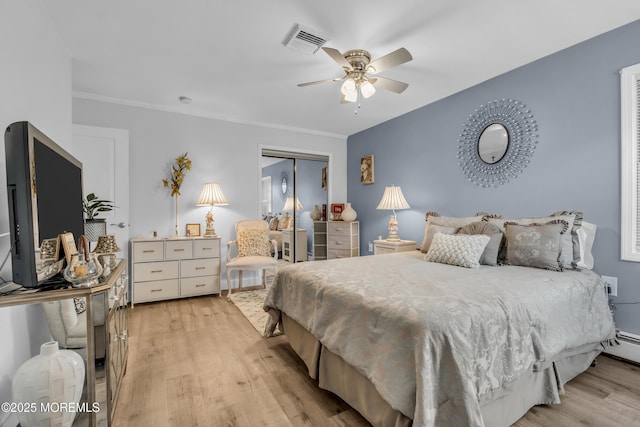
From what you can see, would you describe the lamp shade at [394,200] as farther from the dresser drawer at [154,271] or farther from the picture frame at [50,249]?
the picture frame at [50,249]

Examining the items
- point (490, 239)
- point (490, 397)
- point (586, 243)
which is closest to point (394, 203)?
point (490, 239)

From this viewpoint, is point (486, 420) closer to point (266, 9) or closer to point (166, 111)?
point (266, 9)

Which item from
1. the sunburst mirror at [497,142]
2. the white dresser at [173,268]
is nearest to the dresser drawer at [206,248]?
the white dresser at [173,268]

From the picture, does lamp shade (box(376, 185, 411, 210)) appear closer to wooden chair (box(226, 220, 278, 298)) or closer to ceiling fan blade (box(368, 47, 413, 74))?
wooden chair (box(226, 220, 278, 298))

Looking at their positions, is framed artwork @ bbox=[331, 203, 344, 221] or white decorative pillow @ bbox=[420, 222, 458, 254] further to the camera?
framed artwork @ bbox=[331, 203, 344, 221]

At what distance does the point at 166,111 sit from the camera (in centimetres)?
392

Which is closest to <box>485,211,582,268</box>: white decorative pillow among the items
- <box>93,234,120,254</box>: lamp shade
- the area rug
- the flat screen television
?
the area rug

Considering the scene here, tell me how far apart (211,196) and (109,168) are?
1.20m

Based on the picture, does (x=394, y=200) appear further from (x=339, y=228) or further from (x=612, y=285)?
(x=612, y=285)

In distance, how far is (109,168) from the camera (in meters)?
3.57

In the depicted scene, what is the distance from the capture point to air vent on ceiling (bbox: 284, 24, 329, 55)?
2252mm

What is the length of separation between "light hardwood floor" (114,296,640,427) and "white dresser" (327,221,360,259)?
2.41 metres

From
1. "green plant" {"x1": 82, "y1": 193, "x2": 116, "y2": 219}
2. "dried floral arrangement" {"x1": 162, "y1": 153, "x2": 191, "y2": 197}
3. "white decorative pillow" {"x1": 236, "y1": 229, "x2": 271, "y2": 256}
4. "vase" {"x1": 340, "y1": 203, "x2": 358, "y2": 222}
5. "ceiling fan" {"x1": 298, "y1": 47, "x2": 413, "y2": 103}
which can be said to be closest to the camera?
"ceiling fan" {"x1": 298, "y1": 47, "x2": 413, "y2": 103}

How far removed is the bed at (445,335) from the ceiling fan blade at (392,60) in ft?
5.12
